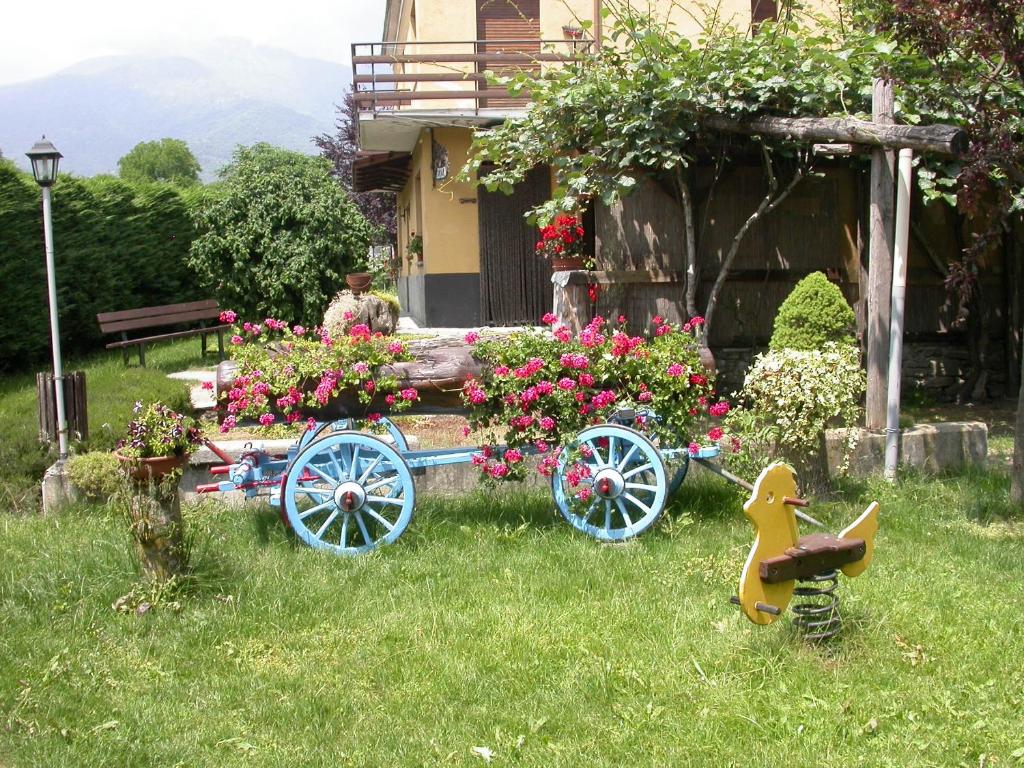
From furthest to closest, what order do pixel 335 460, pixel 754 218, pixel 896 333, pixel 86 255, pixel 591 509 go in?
pixel 86 255 < pixel 754 218 < pixel 896 333 < pixel 591 509 < pixel 335 460

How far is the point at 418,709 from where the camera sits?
396 centimetres

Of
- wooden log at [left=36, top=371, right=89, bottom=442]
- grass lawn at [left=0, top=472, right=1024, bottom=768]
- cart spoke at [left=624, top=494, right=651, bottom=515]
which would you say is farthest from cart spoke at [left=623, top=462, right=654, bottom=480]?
wooden log at [left=36, top=371, right=89, bottom=442]

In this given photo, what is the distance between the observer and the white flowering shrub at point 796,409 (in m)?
6.46

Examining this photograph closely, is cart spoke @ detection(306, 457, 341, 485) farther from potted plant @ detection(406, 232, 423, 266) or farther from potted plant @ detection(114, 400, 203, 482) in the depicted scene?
potted plant @ detection(406, 232, 423, 266)

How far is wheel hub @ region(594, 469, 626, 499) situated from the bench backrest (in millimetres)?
8976

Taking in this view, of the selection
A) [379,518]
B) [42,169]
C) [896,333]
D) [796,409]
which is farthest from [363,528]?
[42,169]

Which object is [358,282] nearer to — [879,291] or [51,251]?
[51,251]

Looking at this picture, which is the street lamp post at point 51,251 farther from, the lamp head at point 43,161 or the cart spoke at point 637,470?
the cart spoke at point 637,470

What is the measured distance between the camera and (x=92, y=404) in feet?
31.6

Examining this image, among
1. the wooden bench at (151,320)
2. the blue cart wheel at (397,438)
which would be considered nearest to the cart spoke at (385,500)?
the blue cart wheel at (397,438)

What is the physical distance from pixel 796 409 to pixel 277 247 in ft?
30.8

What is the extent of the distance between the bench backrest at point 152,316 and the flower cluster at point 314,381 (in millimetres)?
7803

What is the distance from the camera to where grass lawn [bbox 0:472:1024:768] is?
3.67 meters

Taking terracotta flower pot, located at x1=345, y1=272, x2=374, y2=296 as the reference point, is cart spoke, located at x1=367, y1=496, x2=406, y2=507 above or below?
below
